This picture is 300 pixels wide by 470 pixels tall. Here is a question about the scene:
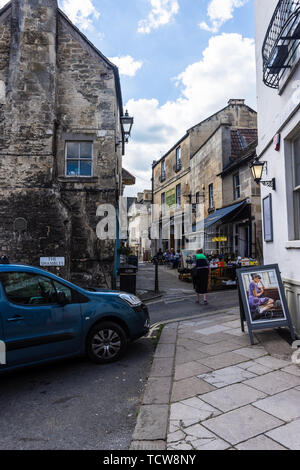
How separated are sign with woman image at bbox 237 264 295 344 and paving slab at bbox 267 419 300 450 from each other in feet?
7.90

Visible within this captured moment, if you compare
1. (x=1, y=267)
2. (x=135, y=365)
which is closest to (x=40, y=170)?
(x=1, y=267)

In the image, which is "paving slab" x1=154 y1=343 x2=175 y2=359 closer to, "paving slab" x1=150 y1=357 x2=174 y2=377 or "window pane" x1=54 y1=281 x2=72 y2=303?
"paving slab" x1=150 y1=357 x2=174 y2=377

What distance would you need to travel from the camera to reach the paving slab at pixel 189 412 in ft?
9.78

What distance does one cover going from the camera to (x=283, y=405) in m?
3.20

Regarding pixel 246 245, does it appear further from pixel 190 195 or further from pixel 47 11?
pixel 47 11

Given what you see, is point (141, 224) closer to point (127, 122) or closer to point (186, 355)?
point (127, 122)

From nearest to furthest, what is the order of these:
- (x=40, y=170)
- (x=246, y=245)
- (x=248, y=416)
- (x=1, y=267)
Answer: (x=248, y=416)
(x=1, y=267)
(x=40, y=170)
(x=246, y=245)

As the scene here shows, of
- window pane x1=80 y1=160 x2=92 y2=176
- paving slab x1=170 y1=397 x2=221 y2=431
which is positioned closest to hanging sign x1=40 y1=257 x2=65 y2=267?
window pane x1=80 y1=160 x2=92 y2=176

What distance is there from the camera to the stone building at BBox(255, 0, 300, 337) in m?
5.15

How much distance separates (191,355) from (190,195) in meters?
18.4

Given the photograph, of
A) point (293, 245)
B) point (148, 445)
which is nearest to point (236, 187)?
point (293, 245)

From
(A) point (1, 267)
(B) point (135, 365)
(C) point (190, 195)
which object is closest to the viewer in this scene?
(A) point (1, 267)

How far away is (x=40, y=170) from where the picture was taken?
11.0 meters

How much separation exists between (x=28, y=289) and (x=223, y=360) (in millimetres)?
3017
